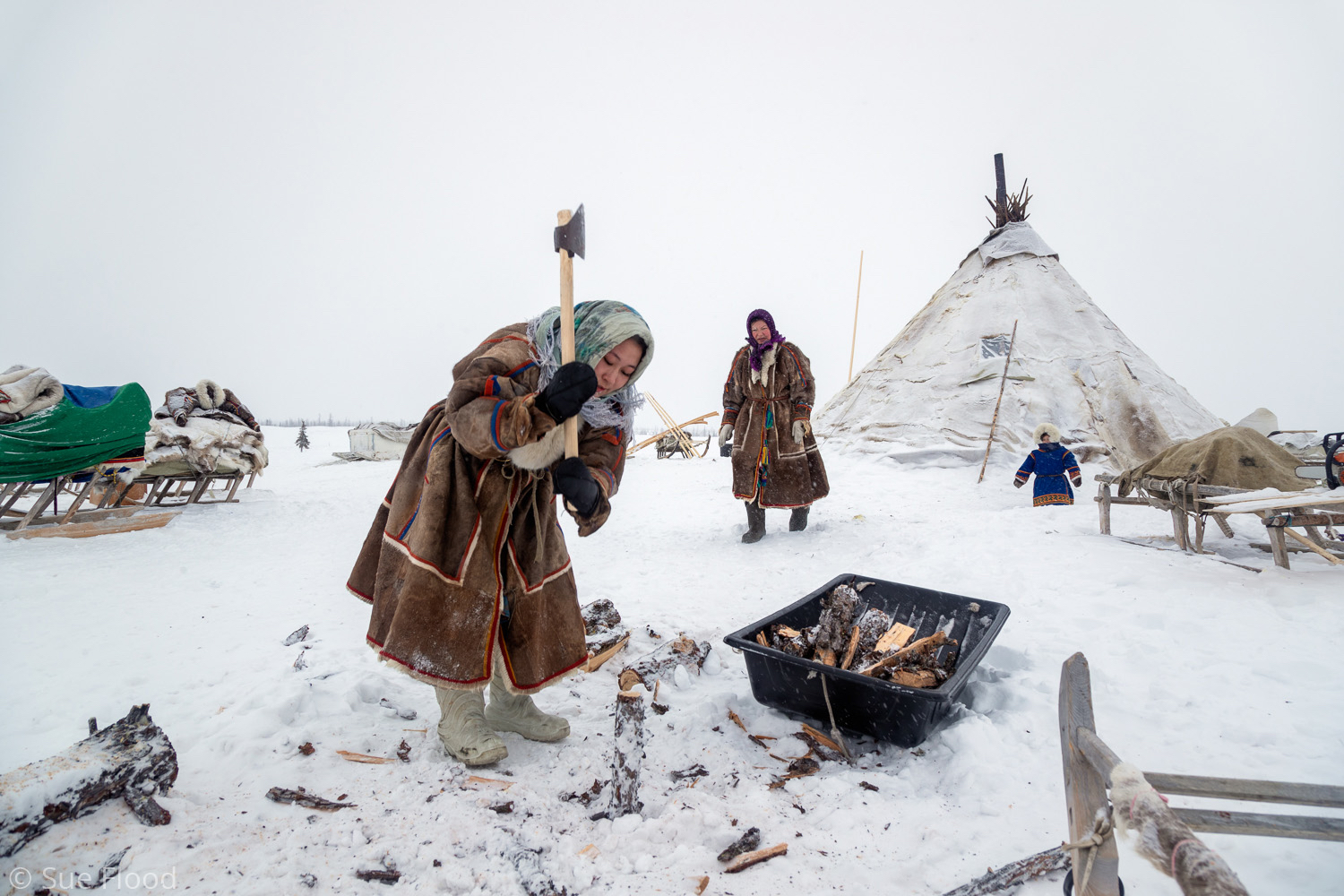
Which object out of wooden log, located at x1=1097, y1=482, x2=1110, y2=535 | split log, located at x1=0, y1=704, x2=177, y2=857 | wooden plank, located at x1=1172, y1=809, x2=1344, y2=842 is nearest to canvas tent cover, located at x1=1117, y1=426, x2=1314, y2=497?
wooden log, located at x1=1097, y1=482, x2=1110, y2=535

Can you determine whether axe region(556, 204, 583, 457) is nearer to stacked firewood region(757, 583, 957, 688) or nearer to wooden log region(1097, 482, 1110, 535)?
stacked firewood region(757, 583, 957, 688)

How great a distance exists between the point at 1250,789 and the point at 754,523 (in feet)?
13.5

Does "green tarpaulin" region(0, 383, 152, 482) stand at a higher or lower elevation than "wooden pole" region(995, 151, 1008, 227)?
lower

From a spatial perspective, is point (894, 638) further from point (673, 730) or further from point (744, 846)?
point (744, 846)

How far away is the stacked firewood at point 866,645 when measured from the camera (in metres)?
2.11

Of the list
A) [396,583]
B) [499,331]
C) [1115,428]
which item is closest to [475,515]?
[396,583]

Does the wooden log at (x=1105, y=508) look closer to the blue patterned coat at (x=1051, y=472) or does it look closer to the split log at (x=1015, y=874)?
the blue patterned coat at (x=1051, y=472)

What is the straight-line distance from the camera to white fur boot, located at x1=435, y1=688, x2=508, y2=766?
1.77 meters

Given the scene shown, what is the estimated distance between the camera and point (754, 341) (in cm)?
498

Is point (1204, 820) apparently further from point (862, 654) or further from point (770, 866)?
point (862, 654)

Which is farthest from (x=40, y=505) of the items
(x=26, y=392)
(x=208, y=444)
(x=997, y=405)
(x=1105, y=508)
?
(x=997, y=405)

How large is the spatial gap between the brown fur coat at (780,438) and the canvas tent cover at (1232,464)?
263cm

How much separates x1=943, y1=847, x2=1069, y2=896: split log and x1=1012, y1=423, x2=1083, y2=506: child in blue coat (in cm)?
501

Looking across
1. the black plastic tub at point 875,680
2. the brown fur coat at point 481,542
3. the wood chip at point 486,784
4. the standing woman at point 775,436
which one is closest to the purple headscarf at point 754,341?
the standing woman at point 775,436
